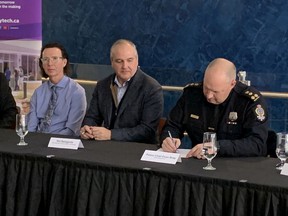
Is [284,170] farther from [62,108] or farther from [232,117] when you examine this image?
[62,108]

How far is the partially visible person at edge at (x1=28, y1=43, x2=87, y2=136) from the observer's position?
3.68m

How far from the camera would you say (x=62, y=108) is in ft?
12.1

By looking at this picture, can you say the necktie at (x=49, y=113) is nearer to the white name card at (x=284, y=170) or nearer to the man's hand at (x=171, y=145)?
the man's hand at (x=171, y=145)

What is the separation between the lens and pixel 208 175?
7.24 feet

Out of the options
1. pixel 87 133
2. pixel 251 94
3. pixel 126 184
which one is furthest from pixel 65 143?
pixel 251 94

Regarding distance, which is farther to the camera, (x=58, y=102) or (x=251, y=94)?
(x=58, y=102)

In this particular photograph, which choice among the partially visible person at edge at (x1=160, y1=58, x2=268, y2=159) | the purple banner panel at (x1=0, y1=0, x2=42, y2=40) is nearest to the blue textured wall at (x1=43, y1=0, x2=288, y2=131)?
the purple banner panel at (x1=0, y1=0, x2=42, y2=40)

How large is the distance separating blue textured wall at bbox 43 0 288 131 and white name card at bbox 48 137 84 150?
2685 millimetres

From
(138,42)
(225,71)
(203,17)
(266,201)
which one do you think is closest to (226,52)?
(203,17)

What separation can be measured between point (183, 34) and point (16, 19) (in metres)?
1.97

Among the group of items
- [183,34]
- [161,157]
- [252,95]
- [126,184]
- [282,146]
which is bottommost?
[126,184]

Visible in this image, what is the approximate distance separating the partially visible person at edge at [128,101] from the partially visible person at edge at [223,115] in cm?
35

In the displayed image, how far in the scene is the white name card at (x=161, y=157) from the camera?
246 cm

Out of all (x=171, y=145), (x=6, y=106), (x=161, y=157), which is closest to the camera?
(x=161, y=157)
